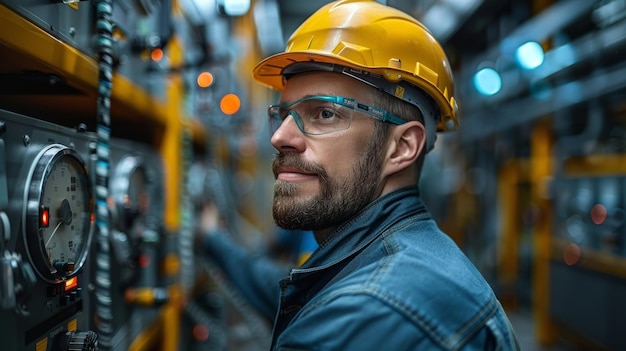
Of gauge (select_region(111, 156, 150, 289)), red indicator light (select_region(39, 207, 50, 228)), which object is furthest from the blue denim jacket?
gauge (select_region(111, 156, 150, 289))

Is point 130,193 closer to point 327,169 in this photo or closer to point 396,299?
point 327,169

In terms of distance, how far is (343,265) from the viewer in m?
1.30

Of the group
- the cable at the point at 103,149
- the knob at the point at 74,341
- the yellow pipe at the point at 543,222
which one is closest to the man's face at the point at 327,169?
the cable at the point at 103,149

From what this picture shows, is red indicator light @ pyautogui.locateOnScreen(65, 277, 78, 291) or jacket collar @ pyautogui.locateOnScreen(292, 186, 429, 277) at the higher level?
jacket collar @ pyautogui.locateOnScreen(292, 186, 429, 277)

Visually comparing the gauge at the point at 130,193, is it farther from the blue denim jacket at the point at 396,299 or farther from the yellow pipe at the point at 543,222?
the yellow pipe at the point at 543,222

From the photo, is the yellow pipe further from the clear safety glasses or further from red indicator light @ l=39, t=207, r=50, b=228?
red indicator light @ l=39, t=207, r=50, b=228

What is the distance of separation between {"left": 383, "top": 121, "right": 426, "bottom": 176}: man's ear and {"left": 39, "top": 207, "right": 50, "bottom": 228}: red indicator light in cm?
80

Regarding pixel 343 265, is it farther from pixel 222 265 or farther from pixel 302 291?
pixel 222 265

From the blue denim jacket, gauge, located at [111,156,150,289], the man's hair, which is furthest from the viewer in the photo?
gauge, located at [111,156,150,289]

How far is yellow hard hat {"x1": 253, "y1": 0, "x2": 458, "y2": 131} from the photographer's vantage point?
137cm

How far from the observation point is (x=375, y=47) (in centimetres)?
140

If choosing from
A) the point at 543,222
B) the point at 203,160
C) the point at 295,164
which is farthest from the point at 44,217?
the point at 543,222

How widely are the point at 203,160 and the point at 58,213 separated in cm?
263

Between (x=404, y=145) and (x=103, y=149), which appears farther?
(x=404, y=145)
